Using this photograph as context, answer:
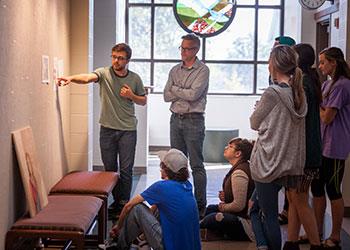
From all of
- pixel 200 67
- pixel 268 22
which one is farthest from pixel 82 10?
pixel 268 22

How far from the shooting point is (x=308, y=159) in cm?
377

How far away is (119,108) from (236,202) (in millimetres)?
1299

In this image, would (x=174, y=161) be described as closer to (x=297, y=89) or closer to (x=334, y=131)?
(x=297, y=89)

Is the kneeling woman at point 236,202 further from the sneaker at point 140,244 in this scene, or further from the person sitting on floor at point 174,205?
the person sitting on floor at point 174,205

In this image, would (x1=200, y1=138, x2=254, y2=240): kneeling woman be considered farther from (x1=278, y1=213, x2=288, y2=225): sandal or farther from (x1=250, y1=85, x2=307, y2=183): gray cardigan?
(x1=250, y1=85, x2=307, y2=183): gray cardigan

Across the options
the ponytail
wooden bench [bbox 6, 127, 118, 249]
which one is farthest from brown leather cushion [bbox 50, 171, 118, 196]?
the ponytail

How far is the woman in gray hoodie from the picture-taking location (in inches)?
141

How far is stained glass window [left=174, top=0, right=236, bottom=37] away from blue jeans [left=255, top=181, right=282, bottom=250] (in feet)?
24.0

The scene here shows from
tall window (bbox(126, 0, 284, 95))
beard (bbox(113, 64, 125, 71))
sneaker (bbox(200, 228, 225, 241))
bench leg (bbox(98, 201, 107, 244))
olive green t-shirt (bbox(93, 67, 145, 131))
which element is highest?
tall window (bbox(126, 0, 284, 95))

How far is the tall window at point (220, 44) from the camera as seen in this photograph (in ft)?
35.5

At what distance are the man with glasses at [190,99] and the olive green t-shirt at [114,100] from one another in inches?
15.1

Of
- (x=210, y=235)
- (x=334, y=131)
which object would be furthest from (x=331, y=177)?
(x=210, y=235)

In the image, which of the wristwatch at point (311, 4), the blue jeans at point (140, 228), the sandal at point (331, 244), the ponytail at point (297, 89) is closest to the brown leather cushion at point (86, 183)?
the blue jeans at point (140, 228)

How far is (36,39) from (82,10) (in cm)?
123
